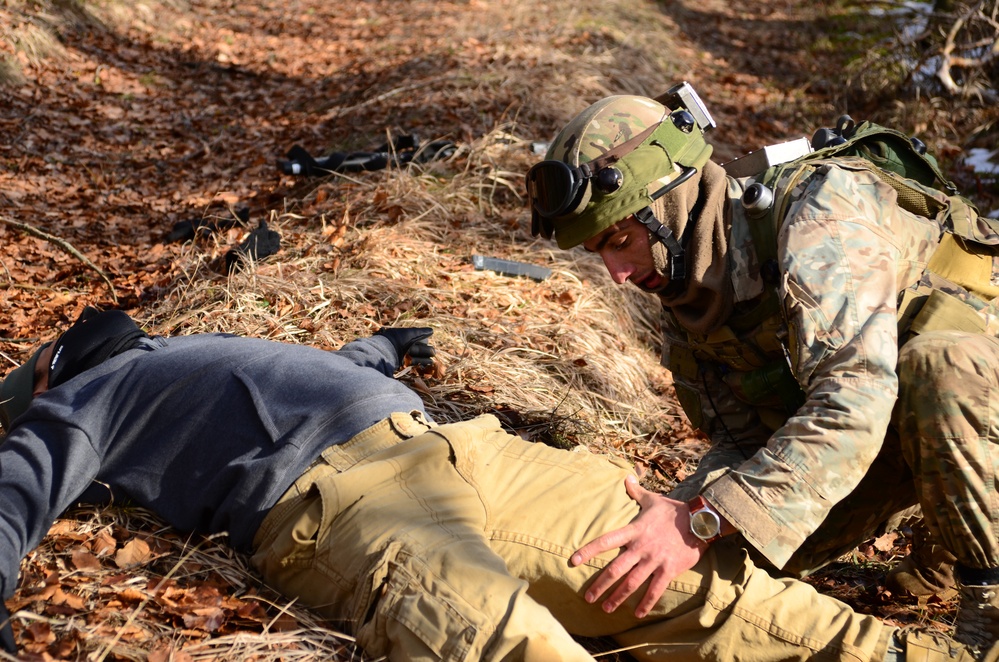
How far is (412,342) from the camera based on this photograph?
3.86 m

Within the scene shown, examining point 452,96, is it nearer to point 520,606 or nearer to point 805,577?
point 805,577

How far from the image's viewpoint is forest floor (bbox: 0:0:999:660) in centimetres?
290

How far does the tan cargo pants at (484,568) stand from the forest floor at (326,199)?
23cm

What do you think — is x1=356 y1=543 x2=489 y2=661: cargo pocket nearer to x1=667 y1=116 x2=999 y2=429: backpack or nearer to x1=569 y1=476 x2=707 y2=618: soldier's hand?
x1=569 y1=476 x2=707 y2=618: soldier's hand

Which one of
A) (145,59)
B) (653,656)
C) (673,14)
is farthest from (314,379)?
(673,14)

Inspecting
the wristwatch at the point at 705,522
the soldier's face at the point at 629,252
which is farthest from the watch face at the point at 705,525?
the soldier's face at the point at 629,252

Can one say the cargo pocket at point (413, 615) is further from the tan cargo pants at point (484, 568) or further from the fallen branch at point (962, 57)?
the fallen branch at point (962, 57)

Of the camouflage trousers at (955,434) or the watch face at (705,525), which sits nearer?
the watch face at (705,525)

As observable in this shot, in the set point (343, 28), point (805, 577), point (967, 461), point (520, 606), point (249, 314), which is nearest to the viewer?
point (520, 606)

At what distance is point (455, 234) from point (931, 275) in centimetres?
357

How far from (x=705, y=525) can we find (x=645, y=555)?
204mm

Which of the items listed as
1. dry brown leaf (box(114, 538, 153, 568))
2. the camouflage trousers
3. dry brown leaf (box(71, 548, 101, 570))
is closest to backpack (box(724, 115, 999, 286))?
the camouflage trousers

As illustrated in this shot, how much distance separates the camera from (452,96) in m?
8.76

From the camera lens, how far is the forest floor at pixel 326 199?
114 inches
